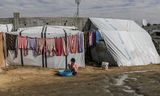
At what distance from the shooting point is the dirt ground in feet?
40.3

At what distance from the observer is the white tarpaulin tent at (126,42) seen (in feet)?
68.1

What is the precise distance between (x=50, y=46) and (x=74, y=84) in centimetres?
551

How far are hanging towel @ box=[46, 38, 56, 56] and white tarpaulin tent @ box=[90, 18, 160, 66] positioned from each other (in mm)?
3087

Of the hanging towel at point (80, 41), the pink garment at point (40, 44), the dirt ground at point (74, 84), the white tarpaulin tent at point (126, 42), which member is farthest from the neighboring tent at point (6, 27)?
the white tarpaulin tent at point (126, 42)

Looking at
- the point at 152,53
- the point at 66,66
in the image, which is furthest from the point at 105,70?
the point at 152,53

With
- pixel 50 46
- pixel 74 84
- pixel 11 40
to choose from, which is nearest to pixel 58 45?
pixel 50 46

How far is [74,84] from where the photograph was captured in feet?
46.0

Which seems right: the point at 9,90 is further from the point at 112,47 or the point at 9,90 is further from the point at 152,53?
the point at 152,53

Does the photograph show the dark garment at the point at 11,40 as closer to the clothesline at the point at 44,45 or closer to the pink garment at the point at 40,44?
the clothesline at the point at 44,45

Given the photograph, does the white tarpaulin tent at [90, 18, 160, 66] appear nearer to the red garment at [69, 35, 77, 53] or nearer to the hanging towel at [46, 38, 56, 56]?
the red garment at [69, 35, 77, 53]

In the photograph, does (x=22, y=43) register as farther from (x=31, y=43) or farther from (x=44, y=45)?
(x=44, y=45)

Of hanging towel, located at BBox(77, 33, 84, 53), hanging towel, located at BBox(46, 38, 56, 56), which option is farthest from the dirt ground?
hanging towel, located at BBox(77, 33, 84, 53)

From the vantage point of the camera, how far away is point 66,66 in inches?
761

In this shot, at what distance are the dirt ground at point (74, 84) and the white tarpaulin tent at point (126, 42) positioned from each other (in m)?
2.67
